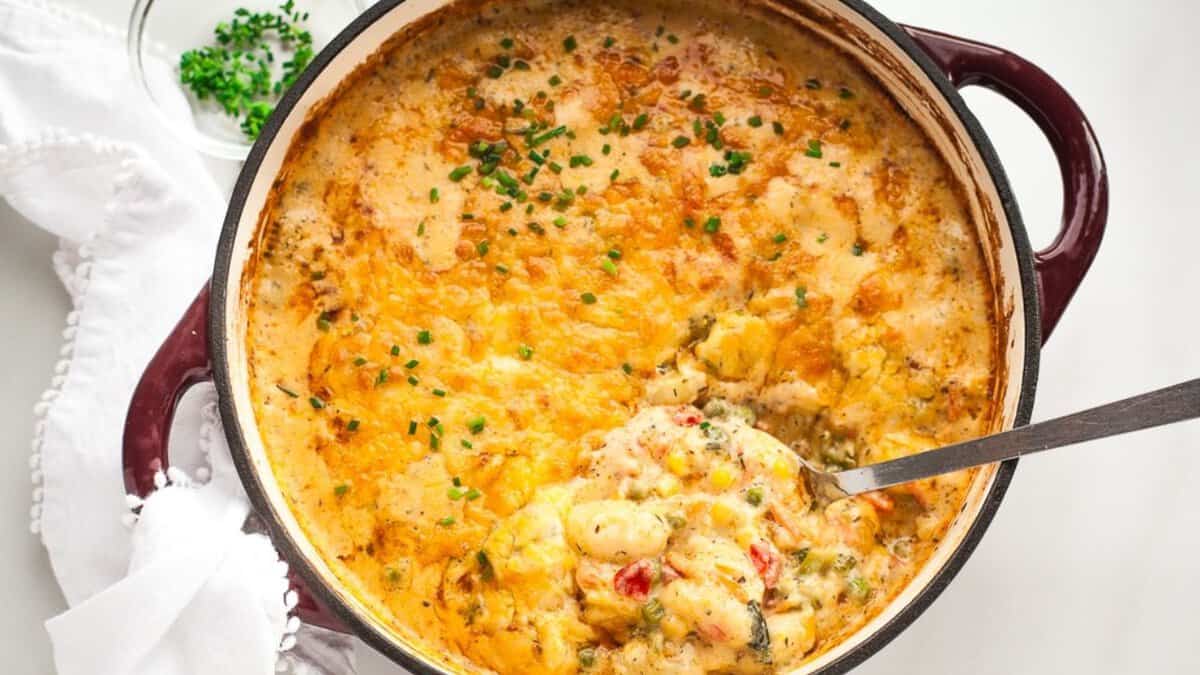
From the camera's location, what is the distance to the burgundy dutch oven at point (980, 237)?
7.65 feet

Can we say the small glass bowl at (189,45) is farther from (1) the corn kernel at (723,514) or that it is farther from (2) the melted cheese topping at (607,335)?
(1) the corn kernel at (723,514)

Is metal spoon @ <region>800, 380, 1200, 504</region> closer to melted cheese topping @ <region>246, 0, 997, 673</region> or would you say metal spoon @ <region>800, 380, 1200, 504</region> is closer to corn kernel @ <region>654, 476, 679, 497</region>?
melted cheese topping @ <region>246, 0, 997, 673</region>

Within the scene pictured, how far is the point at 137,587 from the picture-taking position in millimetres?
2484

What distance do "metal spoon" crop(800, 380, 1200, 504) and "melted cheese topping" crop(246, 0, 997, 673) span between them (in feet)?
0.28

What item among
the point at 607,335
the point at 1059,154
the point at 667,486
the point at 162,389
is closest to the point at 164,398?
the point at 162,389

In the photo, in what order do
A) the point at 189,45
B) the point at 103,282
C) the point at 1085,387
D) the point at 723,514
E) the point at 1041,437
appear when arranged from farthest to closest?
the point at 189,45 → the point at 1085,387 → the point at 103,282 → the point at 723,514 → the point at 1041,437

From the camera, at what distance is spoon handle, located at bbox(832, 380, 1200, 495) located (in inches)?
76.0

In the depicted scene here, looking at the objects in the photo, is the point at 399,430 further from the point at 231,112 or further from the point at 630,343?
the point at 231,112

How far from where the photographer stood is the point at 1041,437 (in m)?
2.14

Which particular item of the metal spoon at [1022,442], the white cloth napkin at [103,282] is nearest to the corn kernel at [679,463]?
the metal spoon at [1022,442]

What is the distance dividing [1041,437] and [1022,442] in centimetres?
3

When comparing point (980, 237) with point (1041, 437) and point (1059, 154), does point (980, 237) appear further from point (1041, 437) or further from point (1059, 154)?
point (1041, 437)

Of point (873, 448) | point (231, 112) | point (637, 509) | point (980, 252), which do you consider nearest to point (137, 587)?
point (637, 509)

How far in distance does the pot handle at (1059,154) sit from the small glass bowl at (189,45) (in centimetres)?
161
